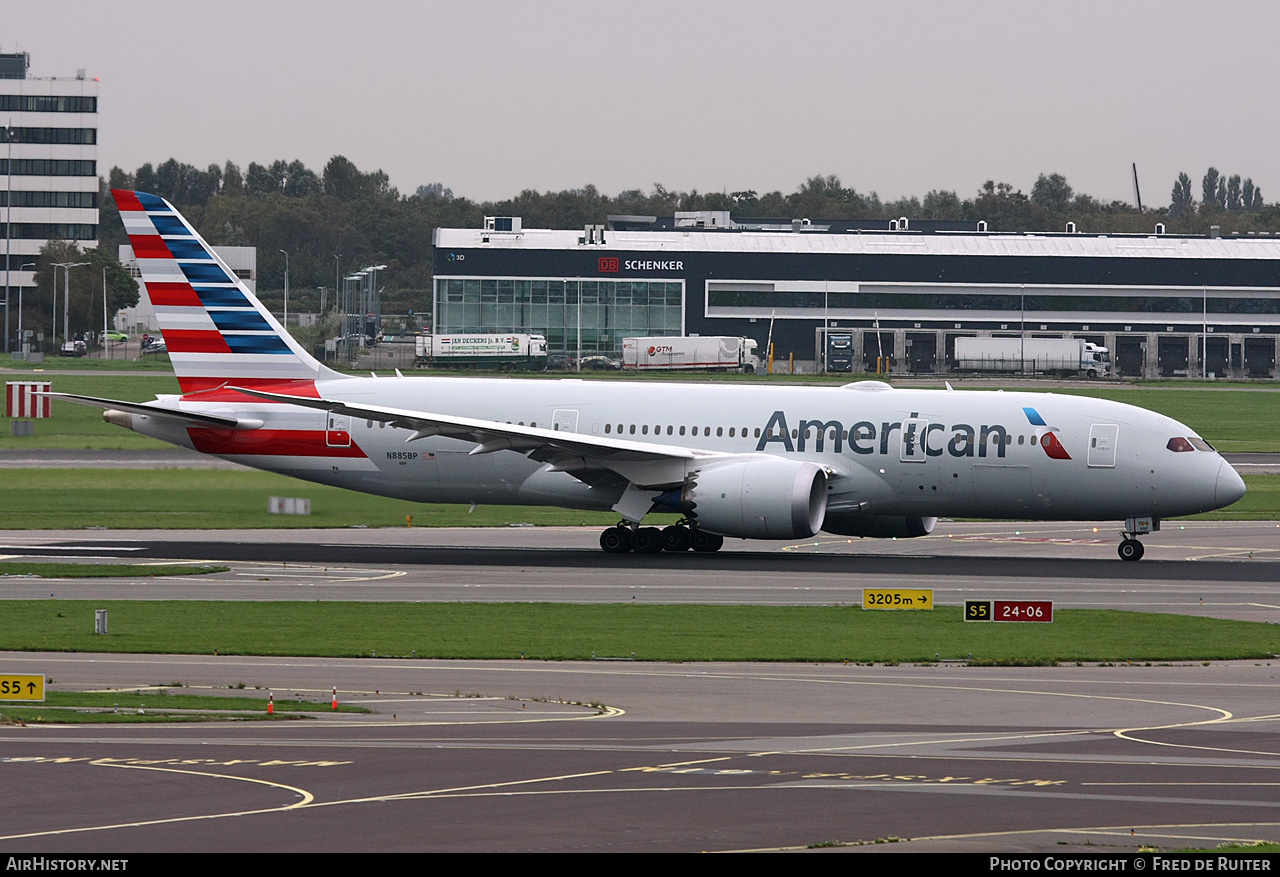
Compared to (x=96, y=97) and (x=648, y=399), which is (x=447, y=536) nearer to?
(x=648, y=399)

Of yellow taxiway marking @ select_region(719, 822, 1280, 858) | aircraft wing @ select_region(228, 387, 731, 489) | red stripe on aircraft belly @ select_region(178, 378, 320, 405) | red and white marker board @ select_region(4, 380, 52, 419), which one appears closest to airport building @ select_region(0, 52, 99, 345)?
red and white marker board @ select_region(4, 380, 52, 419)

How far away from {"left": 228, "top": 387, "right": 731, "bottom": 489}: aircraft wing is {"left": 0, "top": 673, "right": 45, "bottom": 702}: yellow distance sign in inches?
729

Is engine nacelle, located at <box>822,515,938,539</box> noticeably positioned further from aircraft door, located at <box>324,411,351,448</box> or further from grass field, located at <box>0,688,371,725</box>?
grass field, located at <box>0,688,371,725</box>

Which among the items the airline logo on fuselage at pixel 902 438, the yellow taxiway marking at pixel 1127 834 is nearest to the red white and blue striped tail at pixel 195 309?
the airline logo on fuselage at pixel 902 438

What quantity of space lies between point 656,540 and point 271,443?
10.7 m

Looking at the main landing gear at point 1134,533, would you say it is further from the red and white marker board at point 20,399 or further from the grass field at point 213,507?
the red and white marker board at point 20,399

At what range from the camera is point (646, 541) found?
4125cm

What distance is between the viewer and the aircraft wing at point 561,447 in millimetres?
39062

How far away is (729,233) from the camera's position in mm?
155500

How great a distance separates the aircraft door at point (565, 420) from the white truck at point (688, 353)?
94635 mm

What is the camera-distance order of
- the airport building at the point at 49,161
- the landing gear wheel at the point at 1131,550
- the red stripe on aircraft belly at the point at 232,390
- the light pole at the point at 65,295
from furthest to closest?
the airport building at the point at 49,161
the light pole at the point at 65,295
the red stripe on aircraft belly at the point at 232,390
the landing gear wheel at the point at 1131,550

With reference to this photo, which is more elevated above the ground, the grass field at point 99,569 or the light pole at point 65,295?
the light pole at point 65,295

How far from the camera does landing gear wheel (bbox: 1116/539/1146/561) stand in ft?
133

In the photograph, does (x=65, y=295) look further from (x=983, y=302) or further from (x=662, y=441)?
(x=662, y=441)
